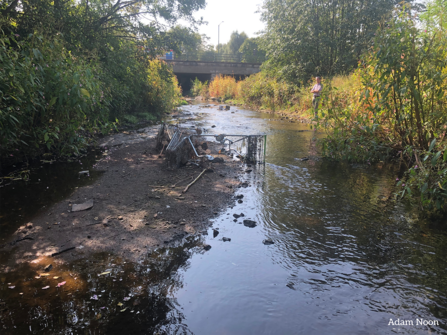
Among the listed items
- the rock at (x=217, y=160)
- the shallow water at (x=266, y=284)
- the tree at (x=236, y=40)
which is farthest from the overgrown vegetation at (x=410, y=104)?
the tree at (x=236, y=40)

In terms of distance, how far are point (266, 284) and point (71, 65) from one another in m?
6.07

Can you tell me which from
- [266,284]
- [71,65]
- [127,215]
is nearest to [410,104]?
[266,284]

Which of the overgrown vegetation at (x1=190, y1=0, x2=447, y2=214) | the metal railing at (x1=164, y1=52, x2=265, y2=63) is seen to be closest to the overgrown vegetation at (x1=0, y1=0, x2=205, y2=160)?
the overgrown vegetation at (x1=190, y1=0, x2=447, y2=214)

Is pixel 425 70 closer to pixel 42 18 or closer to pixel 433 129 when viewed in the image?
pixel 433 129

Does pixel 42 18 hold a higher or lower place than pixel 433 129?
higher

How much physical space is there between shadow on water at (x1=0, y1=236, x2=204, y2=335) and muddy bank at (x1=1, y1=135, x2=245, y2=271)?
259 mm

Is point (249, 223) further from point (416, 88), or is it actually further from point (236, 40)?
point (236, 40)

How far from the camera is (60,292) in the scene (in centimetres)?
289

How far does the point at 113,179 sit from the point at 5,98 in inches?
89.7

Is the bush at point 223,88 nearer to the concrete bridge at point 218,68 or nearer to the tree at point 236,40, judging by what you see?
the concrete bridge at point 218,68

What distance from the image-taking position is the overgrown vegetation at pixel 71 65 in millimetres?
5318

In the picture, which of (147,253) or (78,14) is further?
(78,14)

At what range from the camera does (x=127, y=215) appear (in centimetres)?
448

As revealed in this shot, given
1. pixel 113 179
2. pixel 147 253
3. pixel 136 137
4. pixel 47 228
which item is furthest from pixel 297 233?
pixel 136 137
